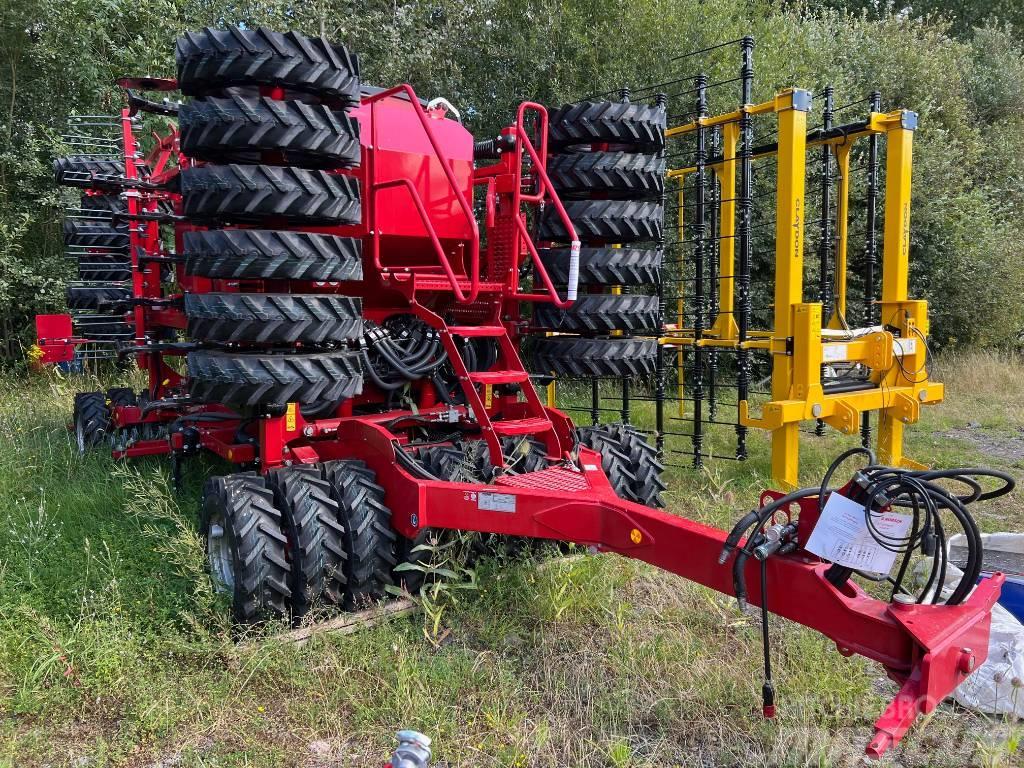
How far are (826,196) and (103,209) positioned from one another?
6.97m

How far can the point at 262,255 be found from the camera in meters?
3.55

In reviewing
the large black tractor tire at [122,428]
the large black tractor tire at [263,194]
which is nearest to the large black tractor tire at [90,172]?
the large black tractor tire at [122,428]

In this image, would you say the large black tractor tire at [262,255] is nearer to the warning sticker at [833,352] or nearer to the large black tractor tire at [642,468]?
the large black tractor tire at [642,468]

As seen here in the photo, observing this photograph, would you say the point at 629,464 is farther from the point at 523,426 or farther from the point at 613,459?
the point at 523,426

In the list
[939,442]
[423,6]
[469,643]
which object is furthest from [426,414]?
[423,6]

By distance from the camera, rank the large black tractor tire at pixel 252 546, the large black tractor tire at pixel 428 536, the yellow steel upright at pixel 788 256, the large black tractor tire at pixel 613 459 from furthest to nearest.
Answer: the yellow steel upright at pixel 788 256 → the large black tractor tire at pixel 613 459 → the large black tractor tire at pixel 428 536 → the large black tractor tire at pixel 252 546

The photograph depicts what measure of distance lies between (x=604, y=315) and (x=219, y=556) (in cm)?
262

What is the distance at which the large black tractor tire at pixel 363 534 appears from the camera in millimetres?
3744

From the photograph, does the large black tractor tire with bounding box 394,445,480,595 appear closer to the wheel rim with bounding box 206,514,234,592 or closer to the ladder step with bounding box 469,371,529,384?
the ladder step with bounding box 469,371,529,384

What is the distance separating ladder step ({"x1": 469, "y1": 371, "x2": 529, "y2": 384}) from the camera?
13.9 feet

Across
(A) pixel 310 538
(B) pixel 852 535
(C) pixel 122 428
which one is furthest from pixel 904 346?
(C) pixel 122 428

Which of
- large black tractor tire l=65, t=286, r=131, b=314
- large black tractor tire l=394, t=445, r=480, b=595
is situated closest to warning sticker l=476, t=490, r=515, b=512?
large black tractor tire l=394, t=445, r=480, b=595

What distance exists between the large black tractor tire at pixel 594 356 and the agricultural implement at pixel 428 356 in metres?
0.01

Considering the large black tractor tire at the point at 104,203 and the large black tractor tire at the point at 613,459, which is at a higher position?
the large black tractor tire at the point at 104,203
